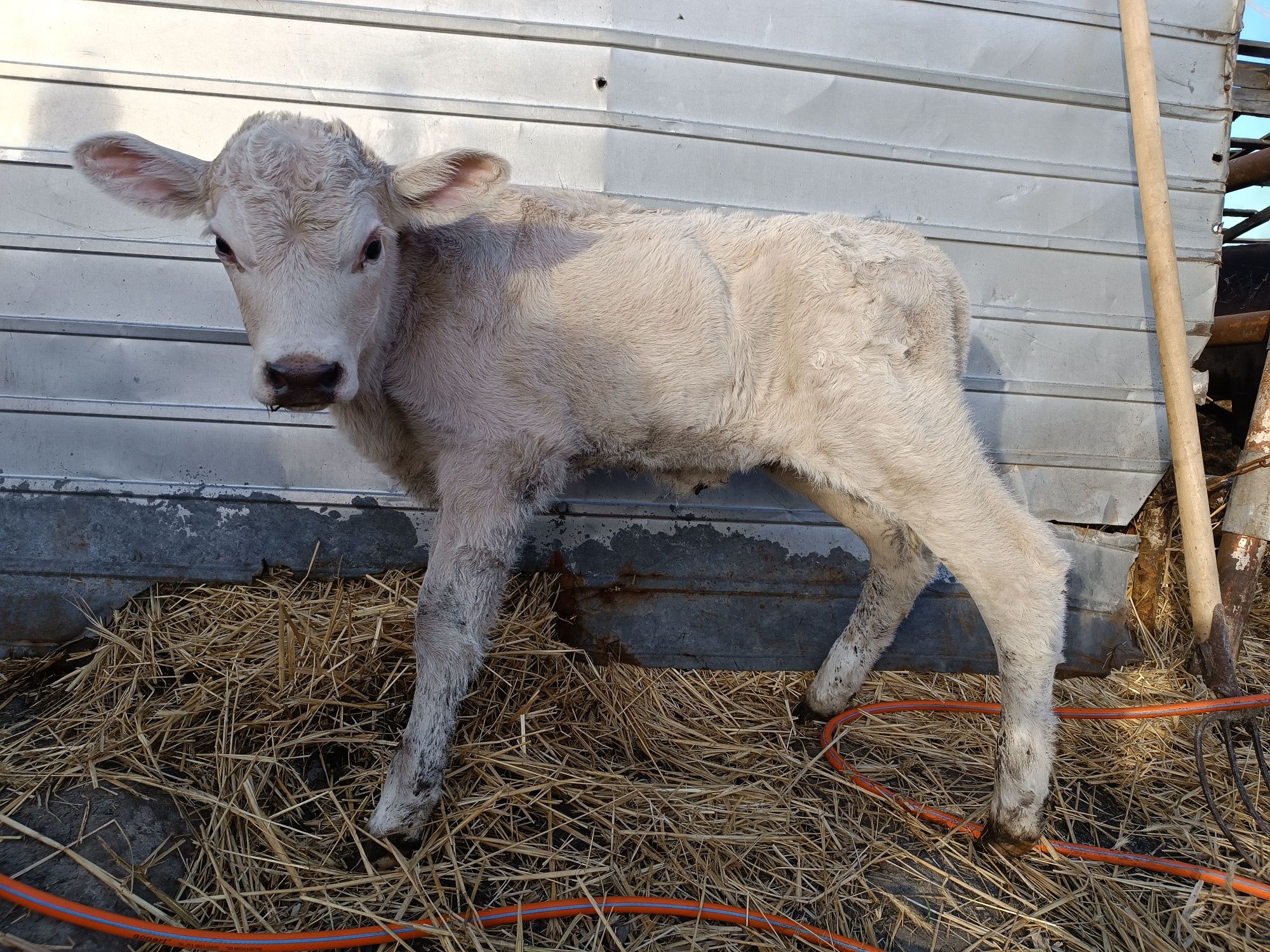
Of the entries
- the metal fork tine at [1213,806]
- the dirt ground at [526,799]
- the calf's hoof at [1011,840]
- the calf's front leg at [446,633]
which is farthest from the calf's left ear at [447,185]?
the metal fork tine at [1213,806]

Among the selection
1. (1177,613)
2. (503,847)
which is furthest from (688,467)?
(1177,613)

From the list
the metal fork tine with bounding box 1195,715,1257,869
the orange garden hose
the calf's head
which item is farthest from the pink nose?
the metal fork tine with bounding box 1195,715,1257,869

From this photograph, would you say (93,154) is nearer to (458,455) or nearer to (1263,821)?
(458,455)

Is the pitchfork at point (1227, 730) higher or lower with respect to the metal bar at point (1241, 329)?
lower

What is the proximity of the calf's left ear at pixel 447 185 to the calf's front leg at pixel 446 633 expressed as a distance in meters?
0.94

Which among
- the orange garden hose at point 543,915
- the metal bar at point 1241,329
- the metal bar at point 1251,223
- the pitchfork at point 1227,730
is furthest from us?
the metal bar at point 1251,223

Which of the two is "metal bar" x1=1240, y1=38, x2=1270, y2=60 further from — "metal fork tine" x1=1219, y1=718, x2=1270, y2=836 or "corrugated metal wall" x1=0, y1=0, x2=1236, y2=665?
"metal fork tine" x1=1219, y1=718, x2=1270, y2=836

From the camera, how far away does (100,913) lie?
1.85m

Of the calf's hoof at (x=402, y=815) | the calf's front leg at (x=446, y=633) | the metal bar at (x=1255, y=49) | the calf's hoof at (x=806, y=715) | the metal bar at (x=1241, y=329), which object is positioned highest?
the metal bar at (x=1255, y=49)

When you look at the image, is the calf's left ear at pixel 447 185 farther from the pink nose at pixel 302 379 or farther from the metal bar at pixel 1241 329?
the metal bar at pixel 1241 329

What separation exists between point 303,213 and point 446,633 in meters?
1.35

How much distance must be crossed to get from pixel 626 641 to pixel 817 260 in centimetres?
204

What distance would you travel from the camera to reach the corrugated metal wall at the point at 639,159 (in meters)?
3.12

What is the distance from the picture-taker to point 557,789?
8.25ft
